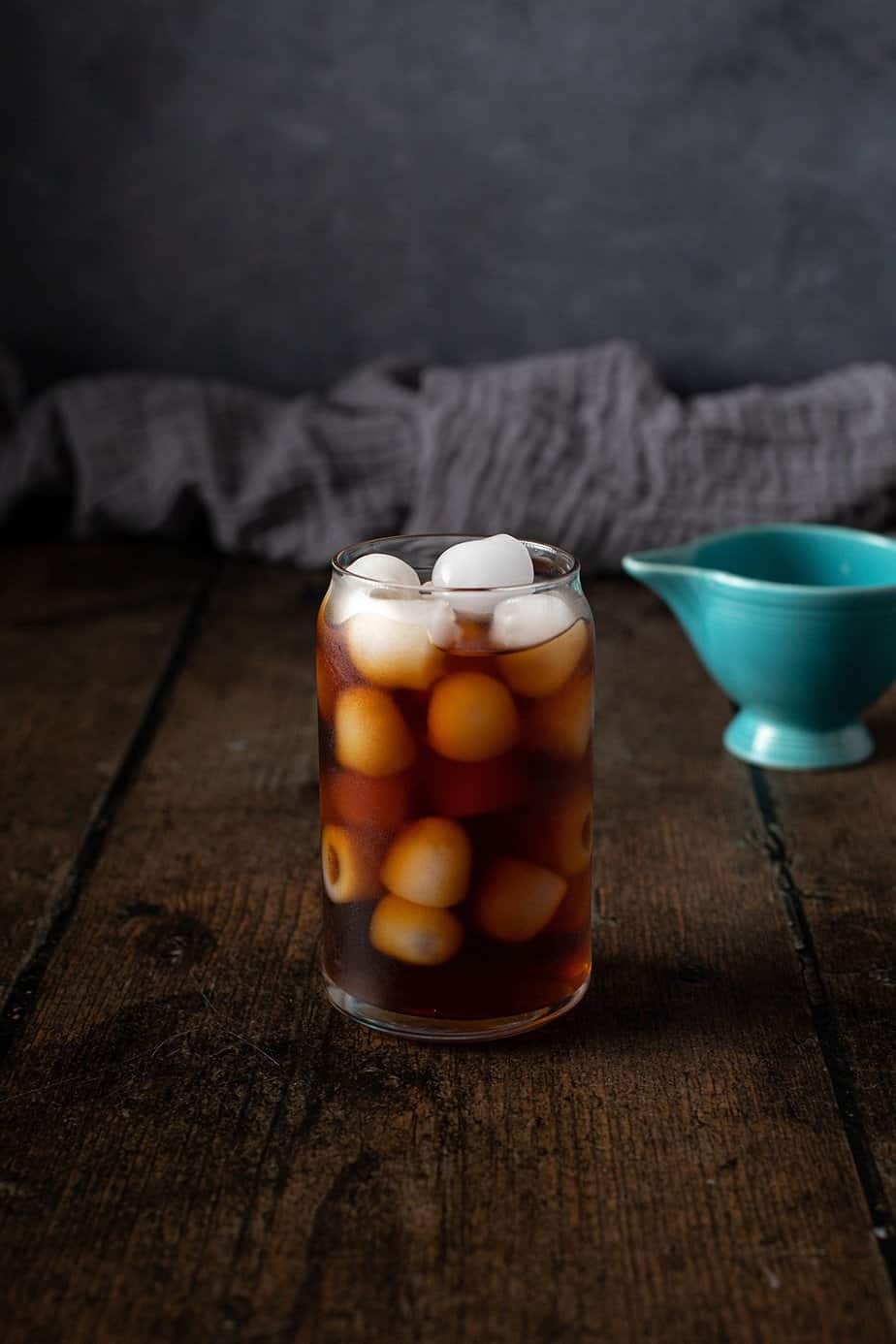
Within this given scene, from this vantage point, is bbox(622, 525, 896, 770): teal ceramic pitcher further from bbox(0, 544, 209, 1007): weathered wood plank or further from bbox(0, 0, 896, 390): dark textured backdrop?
bbox(0, 0, 896, 390): dark textured backdrop

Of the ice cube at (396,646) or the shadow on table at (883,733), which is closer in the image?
the ice cube at (396,646)

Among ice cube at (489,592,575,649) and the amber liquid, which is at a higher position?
ice cube at (489,592,575,649)

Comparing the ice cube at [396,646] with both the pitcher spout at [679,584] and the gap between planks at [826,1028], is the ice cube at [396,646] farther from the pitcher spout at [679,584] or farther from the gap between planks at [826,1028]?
the pitcher spout at [679,584]

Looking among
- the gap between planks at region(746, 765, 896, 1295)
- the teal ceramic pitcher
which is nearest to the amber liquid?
the gap between planks at region(746, 765, 896, 1295)

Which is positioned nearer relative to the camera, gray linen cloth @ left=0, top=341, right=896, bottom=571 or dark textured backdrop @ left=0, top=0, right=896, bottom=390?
gray linen cloth @ left=0, top=341, right=896, bottom=571

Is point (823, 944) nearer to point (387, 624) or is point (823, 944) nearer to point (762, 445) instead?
point (387, 624)

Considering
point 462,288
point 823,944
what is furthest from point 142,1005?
point 462,288

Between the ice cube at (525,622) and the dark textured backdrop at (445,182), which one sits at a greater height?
the ice cube at (525,622)

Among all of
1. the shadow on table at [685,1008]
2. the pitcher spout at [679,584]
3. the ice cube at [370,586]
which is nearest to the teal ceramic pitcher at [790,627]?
the pitcher spout at [679,584]
